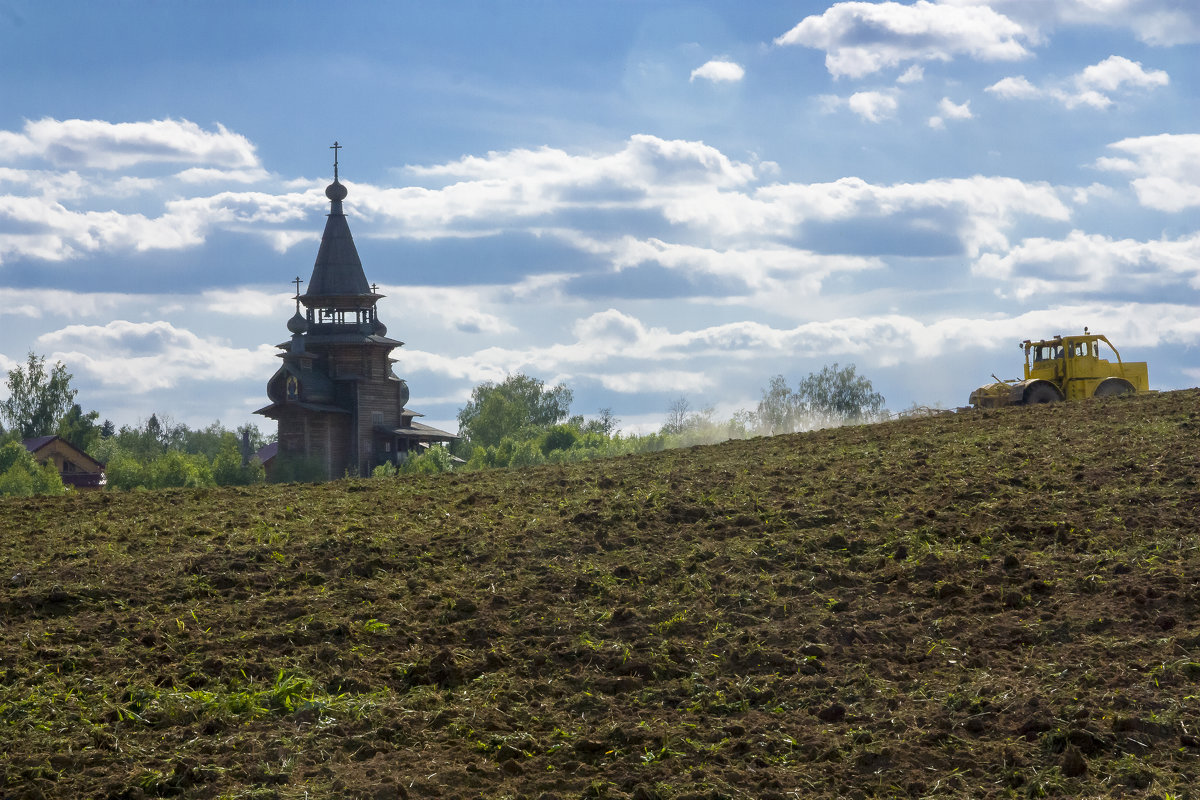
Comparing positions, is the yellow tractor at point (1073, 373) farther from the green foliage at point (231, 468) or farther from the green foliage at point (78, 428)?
the green foliage at point (78, 428)

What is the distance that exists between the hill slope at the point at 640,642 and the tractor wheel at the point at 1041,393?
10.8 m

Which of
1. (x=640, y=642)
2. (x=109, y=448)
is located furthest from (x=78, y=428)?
(x=640, y=642)

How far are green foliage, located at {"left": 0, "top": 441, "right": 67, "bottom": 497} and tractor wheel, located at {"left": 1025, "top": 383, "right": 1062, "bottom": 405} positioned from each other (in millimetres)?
33273

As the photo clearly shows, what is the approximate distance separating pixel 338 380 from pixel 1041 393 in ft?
130

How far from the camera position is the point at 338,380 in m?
55.4

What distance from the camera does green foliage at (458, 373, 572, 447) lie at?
233 feet

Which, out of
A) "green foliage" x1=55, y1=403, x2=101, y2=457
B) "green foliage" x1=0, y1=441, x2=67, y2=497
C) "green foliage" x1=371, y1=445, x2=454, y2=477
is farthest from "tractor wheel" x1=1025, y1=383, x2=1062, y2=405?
"green foliage" x1=55, y1=403, x2=101, y2=457

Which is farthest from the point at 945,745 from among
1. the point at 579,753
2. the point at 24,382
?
the point at 24,382

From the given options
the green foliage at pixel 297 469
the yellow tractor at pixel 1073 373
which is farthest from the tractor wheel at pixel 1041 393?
the green foliage at pixel 297 469

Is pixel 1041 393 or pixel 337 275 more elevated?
pixel 337 275

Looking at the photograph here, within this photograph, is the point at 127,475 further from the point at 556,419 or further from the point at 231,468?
the point at 556,419

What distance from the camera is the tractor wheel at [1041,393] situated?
22203mm

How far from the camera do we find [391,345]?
55.8 metres

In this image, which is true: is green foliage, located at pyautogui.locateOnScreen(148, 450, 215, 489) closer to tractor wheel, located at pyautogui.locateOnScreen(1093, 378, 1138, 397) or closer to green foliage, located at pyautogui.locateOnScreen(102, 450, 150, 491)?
green foliage, located at pyautogui.locateOnScreen(102, 450, 150, 491)
